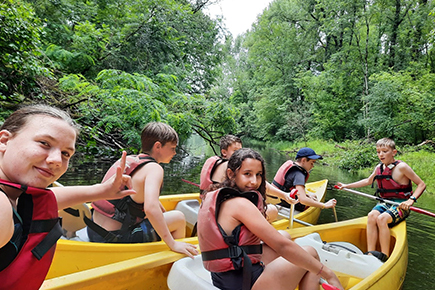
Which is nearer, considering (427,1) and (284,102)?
(427,1)

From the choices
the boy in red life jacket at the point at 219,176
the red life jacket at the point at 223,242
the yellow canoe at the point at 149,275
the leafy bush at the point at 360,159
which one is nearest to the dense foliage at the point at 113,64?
the boy in red life jacket at the point at 219,176

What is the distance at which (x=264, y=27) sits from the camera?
93.1 ft

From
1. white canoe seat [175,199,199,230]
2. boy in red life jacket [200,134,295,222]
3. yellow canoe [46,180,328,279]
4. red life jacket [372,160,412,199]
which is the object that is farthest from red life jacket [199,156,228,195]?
red life jacket [372,160,412,199]

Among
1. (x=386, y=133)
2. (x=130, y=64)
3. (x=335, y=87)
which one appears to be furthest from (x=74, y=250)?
(x=335, y=87)

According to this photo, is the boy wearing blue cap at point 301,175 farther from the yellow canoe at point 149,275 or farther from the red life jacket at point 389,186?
the red life jacket at point 389,186

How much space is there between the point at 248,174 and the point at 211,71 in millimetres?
11043

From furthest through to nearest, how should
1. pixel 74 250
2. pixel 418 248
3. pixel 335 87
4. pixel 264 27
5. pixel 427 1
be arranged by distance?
pixel 264 27 → pixel 335 87 → pixel 427 1 → pixel 418 248 → pixel 74 250

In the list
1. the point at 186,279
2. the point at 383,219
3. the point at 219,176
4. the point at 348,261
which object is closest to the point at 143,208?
the point at 186,279

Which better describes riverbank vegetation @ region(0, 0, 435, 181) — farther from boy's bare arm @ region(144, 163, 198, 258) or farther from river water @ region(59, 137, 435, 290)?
boy's bare arm @ region(144, 163, 198, 258)

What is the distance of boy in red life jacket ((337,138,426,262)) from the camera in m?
3.12

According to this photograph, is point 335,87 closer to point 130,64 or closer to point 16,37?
point 130,64

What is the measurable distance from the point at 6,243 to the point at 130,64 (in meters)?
9.37

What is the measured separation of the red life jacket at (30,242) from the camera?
0.79m

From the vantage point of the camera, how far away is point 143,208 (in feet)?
7.10
